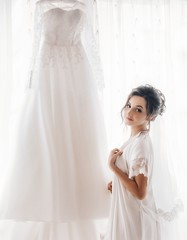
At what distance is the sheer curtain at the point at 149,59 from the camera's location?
7.80ft

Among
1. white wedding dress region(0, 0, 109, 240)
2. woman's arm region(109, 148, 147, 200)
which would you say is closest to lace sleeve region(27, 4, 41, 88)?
white wedding dress region(0, 0, 109, 240)

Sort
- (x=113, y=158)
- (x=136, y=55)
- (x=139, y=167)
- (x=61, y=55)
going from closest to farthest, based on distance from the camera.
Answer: (x=139, y=167), (x=113, y=158), (x=61, y=55), (x=136, y=55)

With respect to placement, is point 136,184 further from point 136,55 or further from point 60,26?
point 136,55

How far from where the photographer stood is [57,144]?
70.3 inches

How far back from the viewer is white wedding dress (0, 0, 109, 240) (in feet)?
5.63

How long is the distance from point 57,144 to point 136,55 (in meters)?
0.92

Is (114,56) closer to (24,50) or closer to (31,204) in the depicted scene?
(24,50)

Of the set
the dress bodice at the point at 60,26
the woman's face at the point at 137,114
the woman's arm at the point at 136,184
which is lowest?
the woman's arm at the point at 136,184

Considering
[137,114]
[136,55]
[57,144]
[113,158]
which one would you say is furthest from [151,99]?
[136,55]

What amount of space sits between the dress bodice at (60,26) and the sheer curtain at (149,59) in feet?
1.73

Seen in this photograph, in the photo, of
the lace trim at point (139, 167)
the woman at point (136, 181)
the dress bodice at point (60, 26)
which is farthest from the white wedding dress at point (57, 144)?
the lace trim at point (139, 167)

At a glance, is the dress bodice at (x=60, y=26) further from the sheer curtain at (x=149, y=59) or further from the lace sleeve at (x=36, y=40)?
the sheer curtain at (x=149, y=59)

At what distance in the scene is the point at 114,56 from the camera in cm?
240

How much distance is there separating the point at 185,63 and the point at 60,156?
1185 mm
